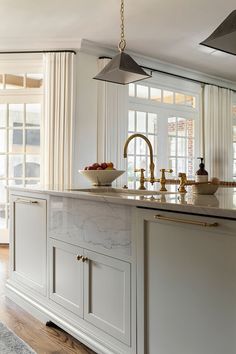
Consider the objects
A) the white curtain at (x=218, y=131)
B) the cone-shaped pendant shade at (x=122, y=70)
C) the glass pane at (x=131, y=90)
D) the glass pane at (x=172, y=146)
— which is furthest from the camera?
the white curtain at (x=218, y=131)

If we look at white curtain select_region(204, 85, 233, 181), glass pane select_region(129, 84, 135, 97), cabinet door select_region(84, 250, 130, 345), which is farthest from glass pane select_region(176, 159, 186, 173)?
cabinet door select_region(84, 250, 130, 345)

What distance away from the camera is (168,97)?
236 inches

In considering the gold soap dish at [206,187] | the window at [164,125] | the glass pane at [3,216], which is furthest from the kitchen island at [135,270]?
the window at [164,125]

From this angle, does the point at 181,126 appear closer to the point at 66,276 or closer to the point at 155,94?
the point at 155,94

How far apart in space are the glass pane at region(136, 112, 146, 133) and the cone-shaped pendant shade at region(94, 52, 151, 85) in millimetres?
2783

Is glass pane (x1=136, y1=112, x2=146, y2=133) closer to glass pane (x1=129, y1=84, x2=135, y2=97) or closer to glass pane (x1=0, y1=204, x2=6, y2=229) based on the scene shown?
glass pane (x1=129, y1=84, x2=135, y2=97)

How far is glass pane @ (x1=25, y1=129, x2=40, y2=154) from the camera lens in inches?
191

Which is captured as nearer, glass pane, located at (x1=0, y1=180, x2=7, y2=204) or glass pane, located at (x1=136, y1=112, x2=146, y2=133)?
glass pane, located at (x1=0, y1=180, x2=7, y2=204)

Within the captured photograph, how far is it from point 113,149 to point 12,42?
6.44 ft

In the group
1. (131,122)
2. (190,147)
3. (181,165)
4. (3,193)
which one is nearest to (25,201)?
(3,193)

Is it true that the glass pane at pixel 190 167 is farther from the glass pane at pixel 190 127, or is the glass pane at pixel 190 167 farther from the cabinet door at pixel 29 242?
the cabinet door at pixel 29 242

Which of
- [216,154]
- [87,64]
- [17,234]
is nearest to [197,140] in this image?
[216,154]

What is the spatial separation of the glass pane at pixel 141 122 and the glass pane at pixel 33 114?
1.59 m

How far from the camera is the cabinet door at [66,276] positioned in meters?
1.95
